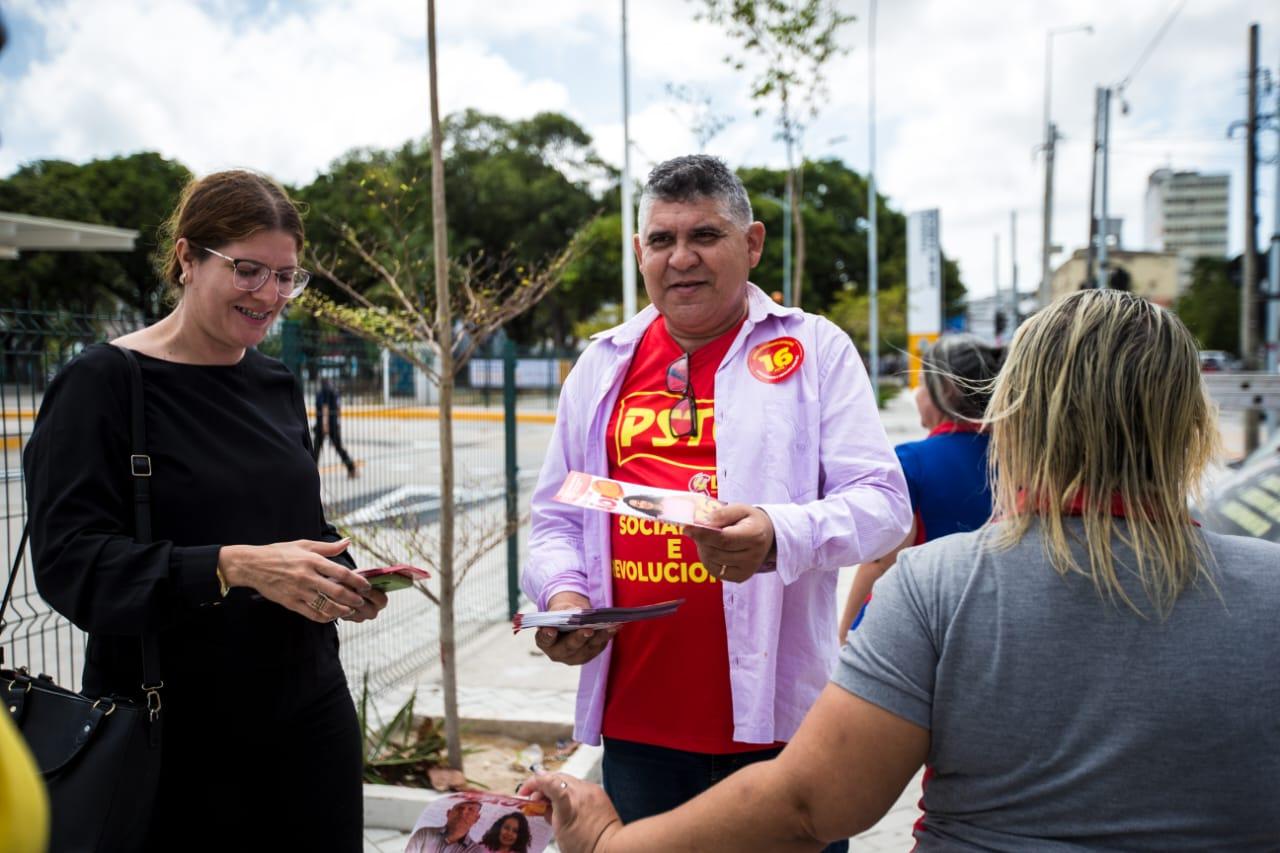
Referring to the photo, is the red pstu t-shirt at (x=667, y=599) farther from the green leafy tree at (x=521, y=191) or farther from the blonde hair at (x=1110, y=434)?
the green leafy tree at (x=521, y=191)

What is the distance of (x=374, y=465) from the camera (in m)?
4.87

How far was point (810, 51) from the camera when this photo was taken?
36.4 ft

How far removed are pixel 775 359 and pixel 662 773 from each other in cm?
98

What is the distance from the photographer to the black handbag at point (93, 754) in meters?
1.65

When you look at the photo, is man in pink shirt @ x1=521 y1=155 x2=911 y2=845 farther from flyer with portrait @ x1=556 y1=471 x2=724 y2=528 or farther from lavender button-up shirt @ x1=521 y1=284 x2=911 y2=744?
flyer with portrait @ x1=556 y1=471 x2=724 y2=528

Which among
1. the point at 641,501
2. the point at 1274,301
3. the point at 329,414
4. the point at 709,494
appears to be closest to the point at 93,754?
the point at 641,501

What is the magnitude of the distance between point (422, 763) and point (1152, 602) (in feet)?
12.2

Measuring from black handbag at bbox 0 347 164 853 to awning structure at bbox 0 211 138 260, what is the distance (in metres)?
19.3

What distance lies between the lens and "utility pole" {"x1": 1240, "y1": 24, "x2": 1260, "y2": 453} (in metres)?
15.1

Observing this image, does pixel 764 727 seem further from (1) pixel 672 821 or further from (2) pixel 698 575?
(1) pixel 672 821

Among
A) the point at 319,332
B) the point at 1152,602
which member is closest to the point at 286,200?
the point at 1152,602

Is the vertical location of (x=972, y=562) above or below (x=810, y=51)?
below

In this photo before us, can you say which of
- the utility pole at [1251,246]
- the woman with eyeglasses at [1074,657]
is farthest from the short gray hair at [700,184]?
the utility pole at [1251,246]

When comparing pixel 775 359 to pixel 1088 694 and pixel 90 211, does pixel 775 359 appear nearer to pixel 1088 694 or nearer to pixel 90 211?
pixel 1088 694
